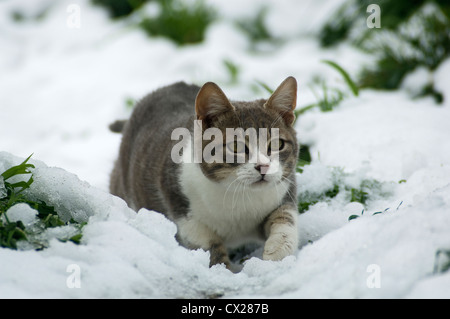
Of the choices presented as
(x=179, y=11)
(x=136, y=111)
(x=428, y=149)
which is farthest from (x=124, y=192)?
(x=179, y=11)

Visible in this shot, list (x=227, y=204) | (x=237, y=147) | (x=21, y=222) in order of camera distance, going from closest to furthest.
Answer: (x=21, y=222)
(x=237, y=147)
(x=227, y=204)

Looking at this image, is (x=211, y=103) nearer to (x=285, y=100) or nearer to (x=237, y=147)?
(x=237, y=147)

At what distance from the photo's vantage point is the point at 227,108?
226 centimetres

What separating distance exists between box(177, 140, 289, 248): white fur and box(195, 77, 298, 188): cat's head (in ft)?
0.23

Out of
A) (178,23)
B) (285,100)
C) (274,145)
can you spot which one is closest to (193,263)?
(274,145)

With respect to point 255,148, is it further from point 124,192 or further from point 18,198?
point 124,192

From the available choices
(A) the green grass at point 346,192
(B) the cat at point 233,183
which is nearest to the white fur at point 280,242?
(B) the cat at point 233,183

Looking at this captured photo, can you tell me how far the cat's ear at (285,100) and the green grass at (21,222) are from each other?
3.19ft

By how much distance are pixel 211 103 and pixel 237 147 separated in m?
0.21

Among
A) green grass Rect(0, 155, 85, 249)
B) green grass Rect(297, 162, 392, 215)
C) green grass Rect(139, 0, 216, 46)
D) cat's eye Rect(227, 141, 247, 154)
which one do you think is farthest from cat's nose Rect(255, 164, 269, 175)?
green grass Rect(139, 0, 216, 46)

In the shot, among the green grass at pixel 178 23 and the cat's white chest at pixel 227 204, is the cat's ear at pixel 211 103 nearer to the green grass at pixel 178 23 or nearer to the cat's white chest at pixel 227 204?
the cat's white chest at pixel 227 204

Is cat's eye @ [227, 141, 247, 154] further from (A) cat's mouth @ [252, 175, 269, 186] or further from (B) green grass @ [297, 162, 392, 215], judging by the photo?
Answer: (B) green grass @ [297, 162, 392, 215]

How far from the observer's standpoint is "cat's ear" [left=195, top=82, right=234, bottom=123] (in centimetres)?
218

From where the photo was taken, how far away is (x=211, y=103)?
223 centimetres
